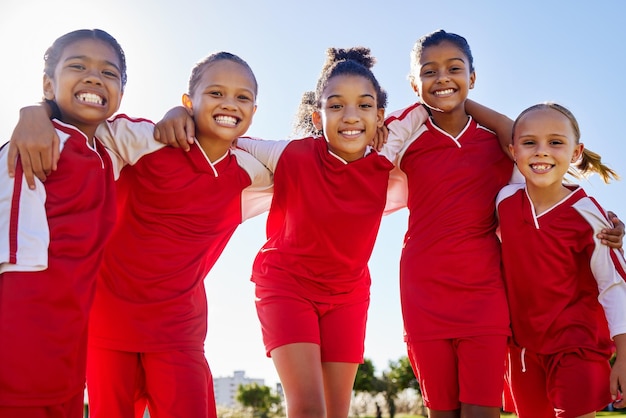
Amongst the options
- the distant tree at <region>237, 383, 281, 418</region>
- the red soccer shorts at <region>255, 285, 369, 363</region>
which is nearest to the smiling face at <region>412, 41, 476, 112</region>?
the red soccer shorts at <region>255, 285, 369, 363</region>

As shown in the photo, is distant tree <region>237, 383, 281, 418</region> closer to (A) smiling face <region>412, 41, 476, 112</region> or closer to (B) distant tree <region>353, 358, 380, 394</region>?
(B) distant tree <region>353, 358, 380, 394</region>

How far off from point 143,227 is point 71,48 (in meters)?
1.04

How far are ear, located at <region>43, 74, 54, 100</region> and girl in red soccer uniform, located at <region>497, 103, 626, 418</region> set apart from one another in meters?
2.62

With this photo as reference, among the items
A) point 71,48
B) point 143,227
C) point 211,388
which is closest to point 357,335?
point 211,388

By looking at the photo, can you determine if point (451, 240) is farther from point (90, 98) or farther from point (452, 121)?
point (90, 98)

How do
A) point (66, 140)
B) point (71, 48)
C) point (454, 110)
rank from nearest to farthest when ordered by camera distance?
point (66, 140)
point (71, 48)
point (454, 110)

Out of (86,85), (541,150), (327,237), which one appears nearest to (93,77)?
(86,85)

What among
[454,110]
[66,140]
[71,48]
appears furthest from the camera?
[454,110]

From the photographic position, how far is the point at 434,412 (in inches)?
163

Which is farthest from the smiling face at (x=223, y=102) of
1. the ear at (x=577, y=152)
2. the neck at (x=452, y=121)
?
the ear at (x=577, y=152)

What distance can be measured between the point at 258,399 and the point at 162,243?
40.1 meters

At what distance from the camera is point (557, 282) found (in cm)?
414

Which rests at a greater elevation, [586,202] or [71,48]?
[71,48]

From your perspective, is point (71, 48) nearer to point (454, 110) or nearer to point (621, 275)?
point (454, 110)
